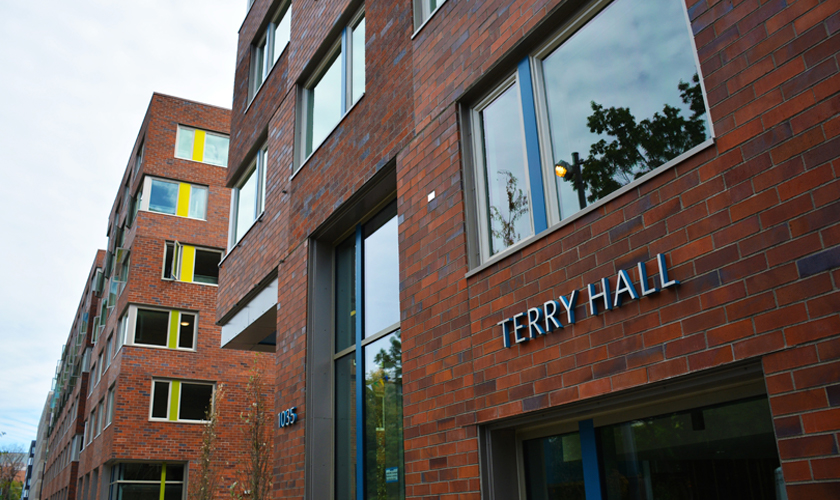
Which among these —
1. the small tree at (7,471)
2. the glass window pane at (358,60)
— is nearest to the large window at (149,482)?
the glass window pane at (358,60)

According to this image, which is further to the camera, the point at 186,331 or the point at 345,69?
the point at 186,331

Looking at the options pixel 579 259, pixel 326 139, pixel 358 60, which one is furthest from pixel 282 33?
pixel 579 259

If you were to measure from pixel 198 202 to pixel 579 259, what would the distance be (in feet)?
87.4

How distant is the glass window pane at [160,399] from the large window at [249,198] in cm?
1345

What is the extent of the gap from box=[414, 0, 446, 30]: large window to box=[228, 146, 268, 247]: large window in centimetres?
540

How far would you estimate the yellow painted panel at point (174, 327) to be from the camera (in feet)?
A: 86.7

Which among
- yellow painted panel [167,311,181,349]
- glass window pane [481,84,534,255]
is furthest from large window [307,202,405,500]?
yellow painted panel [167,311,181,349]

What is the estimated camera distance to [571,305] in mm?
5047

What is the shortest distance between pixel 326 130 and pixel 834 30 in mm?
7719

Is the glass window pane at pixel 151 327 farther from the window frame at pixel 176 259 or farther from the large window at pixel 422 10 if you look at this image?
the large window at pixel 422 10

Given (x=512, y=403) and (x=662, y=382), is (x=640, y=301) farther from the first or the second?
(x=512, y=403)

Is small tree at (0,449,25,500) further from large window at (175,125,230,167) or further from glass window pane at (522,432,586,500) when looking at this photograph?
glass window pane at (522,432,586,500)

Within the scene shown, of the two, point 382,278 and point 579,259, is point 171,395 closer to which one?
point 382,278

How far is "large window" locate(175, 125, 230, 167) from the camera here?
98.7 feet
